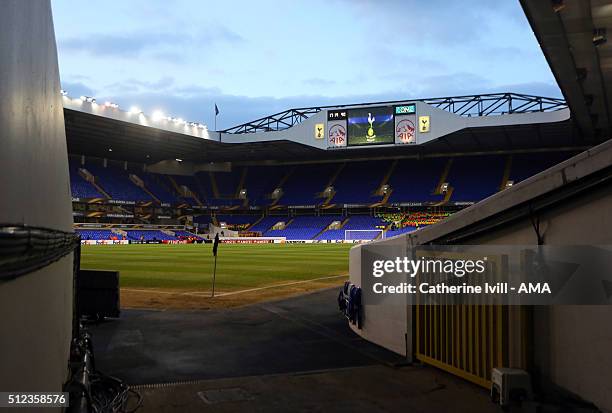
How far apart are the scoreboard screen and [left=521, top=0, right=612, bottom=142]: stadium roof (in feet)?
81.9

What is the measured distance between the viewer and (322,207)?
7794 centimetres

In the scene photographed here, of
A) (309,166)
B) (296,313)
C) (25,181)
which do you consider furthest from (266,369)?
(309,166)

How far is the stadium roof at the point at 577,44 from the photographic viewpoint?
1983 cm

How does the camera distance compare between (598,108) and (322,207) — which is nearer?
(598,108)

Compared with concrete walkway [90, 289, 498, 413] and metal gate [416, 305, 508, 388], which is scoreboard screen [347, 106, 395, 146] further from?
metal gate [416, 305, 508, 388]

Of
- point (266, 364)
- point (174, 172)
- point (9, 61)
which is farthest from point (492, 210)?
point (174, 172)

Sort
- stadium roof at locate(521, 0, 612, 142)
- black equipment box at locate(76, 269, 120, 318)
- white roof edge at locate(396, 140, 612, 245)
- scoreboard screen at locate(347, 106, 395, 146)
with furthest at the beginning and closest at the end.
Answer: scoreboard screen at locate(347, 106, 395, 146) → stadium roof at locate(521, 0, 612, 142) → black equipment box at locate(76, 269, 120, 318) → white roof edge at locate(396, 140, 612, 245)

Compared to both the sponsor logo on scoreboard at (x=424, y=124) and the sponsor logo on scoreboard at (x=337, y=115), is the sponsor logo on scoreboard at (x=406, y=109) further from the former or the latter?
the sponsor logo on scoreboard at (x=337, y=115)

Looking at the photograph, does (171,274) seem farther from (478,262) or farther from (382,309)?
(478,262)

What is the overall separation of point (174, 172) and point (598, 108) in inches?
2601

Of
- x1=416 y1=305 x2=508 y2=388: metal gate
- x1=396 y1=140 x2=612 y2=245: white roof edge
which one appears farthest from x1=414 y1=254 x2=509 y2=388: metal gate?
x1=396 y1=140 x2=612 y2=245: white roof edge

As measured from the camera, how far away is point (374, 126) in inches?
2383

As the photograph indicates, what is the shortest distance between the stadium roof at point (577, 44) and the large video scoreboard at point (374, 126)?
78.0ft

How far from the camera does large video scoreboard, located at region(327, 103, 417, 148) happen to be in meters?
59.6
